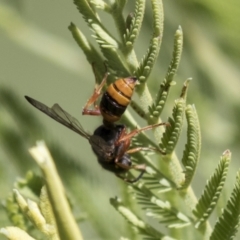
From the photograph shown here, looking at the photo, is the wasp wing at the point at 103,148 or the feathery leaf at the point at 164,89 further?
the wasp wing at the point at 103,148

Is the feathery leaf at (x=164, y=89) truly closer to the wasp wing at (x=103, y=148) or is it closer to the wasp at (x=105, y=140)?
the wasp at (x=105, y=140)

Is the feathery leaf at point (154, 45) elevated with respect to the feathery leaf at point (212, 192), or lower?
elevated

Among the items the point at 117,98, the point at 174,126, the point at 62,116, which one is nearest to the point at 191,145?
the point at 174,126

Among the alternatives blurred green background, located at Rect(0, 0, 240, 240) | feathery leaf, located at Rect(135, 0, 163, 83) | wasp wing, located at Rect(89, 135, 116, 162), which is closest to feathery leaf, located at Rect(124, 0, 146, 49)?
feathery leaf, located at Rect(135, 0, 163, 83)

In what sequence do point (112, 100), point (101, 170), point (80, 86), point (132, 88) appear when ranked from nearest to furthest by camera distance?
point (132, 88) < point (112, 100) < point (101, 170) < point (80, 86)

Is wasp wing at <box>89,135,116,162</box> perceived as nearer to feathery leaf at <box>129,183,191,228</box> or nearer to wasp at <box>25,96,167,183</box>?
wasp at <box>25,96,167,183</box>

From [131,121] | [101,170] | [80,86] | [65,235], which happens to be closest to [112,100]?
[131,121]

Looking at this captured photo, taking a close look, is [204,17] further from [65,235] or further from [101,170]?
[65,235]

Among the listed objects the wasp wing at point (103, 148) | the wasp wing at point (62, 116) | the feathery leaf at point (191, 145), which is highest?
the feathery leaf at point (191, 145)

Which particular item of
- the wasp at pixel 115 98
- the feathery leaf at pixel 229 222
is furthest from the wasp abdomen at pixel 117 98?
the feathery leaf at pixel 229 222
